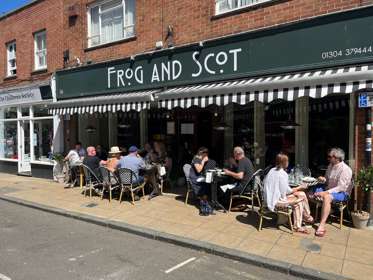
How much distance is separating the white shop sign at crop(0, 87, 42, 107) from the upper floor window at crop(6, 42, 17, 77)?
0.92 meters

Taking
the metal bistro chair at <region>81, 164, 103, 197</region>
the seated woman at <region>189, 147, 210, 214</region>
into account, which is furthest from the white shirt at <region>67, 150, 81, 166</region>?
the seated woman at <region>189, 147, 210, 214</region>

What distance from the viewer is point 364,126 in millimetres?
6391

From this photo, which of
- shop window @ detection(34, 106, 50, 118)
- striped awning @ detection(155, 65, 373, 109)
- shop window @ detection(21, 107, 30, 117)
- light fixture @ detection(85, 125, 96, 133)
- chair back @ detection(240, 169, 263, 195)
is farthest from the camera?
shop window @ detection(21, 107, 30, 117)

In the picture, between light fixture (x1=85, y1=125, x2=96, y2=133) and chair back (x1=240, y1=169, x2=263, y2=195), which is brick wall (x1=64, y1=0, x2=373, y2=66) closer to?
light fixture (x1=85, y1=125, x2=96, y2=133)

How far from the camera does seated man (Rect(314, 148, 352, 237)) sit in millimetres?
5946

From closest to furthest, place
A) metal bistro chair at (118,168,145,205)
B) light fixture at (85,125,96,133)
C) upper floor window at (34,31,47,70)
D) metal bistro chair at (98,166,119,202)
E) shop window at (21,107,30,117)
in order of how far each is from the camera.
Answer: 1. metal bistro chair at (118,168,145,205)
2. metal bistro chair at (98,166,119,202)
3. light fixture at (85,125,96,133)
4. upper floor window at (34,31,47,70)
5. shop window at (21,107,30,117)

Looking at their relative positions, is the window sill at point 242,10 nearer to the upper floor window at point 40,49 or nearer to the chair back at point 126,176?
the chair back at point 126,176

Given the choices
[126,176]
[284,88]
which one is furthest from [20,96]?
[284,88]

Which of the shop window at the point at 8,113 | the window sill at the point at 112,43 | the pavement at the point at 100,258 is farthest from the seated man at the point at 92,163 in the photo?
the shop window at the point at 8,113

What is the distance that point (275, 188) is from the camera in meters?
5.94

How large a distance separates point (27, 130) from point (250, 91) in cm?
1032

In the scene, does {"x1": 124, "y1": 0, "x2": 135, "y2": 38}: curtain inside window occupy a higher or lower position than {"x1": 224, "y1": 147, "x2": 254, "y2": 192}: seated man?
higher

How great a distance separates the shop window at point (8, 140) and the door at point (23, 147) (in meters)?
0.86

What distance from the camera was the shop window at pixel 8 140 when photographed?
48.4ft
